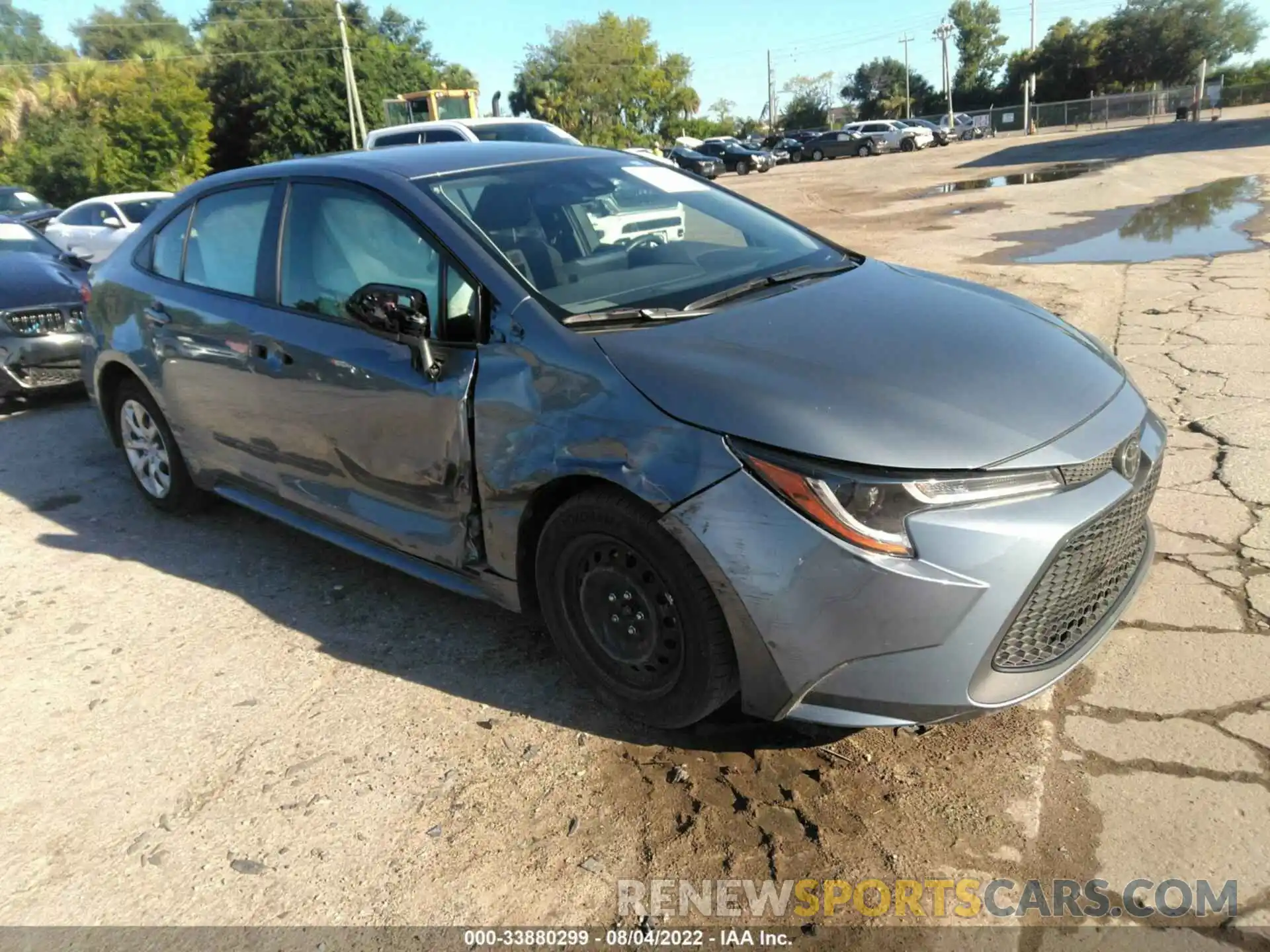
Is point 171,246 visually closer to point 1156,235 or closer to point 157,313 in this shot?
point 157,313

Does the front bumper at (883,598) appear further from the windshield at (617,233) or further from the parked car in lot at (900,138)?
the parked car in lot at (900,138)

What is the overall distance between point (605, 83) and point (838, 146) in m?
25.9

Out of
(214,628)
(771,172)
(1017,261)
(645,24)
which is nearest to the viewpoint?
(214,628)

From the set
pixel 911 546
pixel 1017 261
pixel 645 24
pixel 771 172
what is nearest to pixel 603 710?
pixel 911 546

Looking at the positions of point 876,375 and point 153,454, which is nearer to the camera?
point 876,375

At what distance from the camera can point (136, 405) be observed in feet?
15.8

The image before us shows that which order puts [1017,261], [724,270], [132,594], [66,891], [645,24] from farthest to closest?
[645,24], [1017,261], [132,594], [724,270], [66,891]

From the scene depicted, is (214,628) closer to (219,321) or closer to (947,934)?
(219,321)

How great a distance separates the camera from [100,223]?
15.0 metres

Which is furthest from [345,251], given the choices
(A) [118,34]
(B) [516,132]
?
(A) [118,34]

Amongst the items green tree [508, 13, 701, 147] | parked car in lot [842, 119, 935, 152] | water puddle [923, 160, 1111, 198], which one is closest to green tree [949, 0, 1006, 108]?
green tree [508, 13, 701, 147]

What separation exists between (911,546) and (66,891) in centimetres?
235

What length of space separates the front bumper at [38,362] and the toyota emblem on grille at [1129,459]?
6.89m

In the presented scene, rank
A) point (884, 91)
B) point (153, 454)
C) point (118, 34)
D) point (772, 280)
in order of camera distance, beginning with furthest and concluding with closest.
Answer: point (884, 91), point (118, 34), point (153, 454), point (772, 280)
